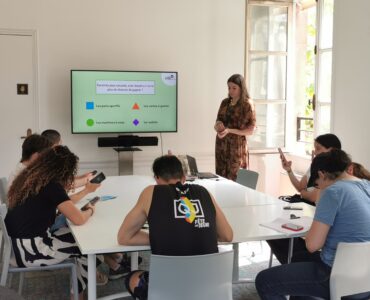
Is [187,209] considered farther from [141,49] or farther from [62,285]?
[141,49]

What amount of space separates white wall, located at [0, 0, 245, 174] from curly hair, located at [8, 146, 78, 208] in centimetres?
300

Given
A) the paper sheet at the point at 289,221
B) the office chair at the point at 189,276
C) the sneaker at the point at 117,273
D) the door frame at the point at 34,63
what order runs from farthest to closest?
the door frame at the point at 34,63 < the sneaker at the point at 117,273 < the paper sheet at the point at 289,221 < the office chair at the point at 189,276

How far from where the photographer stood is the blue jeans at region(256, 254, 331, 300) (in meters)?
2.55

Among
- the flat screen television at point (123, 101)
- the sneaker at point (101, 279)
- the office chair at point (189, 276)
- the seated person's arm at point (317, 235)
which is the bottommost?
the sneaker at point (101, 279)

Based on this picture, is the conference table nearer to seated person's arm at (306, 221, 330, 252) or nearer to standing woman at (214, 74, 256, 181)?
seated person's arm at (306, 221, 330, 252)

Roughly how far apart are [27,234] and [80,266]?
1.29ft

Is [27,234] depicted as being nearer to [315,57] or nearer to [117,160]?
[117,160]

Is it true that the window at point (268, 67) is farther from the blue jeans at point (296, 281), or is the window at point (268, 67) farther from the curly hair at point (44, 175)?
the blue jeans at point (296, 281)

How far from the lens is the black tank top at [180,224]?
2359 mm

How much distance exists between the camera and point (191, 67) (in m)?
6.42

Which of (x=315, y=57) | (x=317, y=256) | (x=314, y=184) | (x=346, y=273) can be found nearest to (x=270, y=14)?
(x=315, y=57)

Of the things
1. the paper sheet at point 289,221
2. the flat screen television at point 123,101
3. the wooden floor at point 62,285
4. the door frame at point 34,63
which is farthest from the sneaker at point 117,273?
the door frame at point 34,63

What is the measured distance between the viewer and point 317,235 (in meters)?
2.50

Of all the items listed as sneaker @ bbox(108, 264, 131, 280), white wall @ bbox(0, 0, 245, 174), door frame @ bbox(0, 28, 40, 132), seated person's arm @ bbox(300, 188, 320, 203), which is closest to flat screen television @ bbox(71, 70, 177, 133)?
white wall @ bbox(0, 0, 245, 174)
